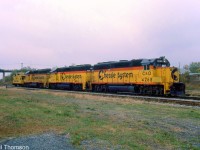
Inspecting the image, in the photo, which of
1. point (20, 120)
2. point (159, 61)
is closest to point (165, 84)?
point (159, 61)

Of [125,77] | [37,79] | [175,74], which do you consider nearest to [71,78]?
[125,77]

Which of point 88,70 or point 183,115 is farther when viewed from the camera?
point 88,70

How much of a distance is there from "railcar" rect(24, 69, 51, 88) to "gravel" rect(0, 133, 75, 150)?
159 feet

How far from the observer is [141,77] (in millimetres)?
32625

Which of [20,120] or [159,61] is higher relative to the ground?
[159,61]

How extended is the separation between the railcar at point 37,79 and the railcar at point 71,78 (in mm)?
2772

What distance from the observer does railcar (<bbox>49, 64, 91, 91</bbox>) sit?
44.5 meters

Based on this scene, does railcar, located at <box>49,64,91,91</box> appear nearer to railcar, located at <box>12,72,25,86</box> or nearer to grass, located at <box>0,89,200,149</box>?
railcar, located at <box>12,72,25,86</box>

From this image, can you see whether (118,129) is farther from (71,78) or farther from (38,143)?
(71,78)

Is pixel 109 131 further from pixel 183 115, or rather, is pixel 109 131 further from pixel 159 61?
pixel 159 61

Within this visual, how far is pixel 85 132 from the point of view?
34.6ft

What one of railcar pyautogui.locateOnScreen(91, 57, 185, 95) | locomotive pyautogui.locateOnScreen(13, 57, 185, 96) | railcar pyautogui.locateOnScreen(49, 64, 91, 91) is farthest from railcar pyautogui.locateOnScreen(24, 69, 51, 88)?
railcar pyautogui.locateOnScreen(91, 57, 185, 95)

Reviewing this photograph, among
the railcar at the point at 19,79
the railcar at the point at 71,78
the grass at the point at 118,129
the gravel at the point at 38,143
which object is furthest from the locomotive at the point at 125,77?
the gravel at the point at 38,143

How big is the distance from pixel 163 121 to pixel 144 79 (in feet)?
60.2
